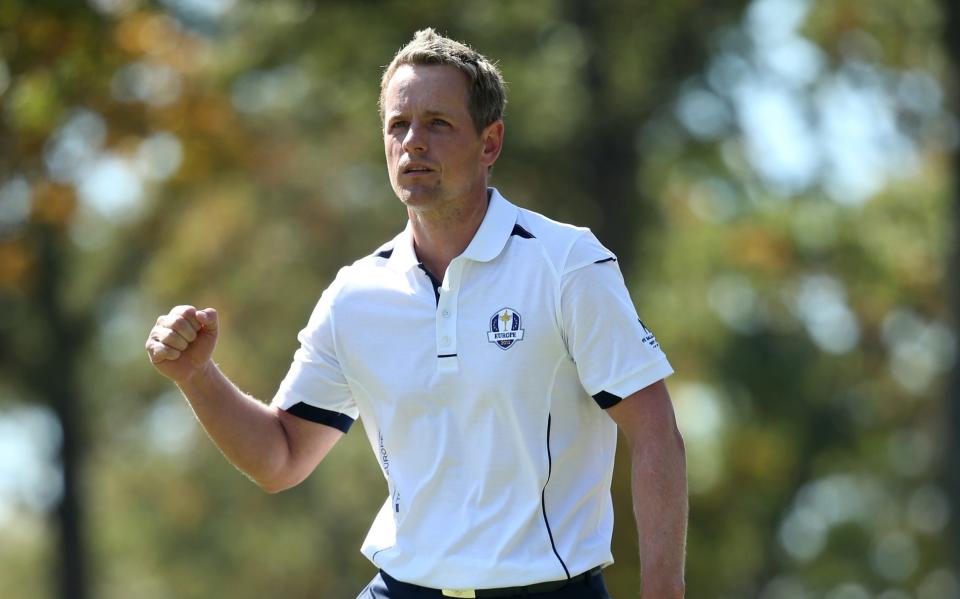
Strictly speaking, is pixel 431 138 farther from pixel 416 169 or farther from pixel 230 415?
pixel 230 415

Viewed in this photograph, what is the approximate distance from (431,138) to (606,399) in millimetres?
898

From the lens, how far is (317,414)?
188 inches

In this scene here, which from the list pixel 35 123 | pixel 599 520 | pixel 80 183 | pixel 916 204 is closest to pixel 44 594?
pixel 80 183

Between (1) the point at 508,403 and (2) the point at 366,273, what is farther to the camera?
(2) the point at 366,273

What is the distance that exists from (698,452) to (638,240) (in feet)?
22.7

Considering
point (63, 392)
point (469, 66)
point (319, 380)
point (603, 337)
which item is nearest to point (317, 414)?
point (319, 380)

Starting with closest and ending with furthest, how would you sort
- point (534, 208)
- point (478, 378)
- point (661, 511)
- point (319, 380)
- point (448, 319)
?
point (661, 511), point (478, 378), point (448, 319), point (319, 380), point (534, 208)

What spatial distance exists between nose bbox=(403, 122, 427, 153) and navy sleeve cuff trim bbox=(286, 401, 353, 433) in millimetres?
895

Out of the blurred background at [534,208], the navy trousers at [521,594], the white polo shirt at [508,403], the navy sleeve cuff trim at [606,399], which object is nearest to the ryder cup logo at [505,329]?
the white polo shirt at [508,403]

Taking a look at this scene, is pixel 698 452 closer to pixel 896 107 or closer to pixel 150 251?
pixel 896 107

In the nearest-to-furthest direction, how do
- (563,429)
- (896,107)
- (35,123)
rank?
(563,429) → (35,123) → (896,107)

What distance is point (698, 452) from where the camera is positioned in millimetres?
24922

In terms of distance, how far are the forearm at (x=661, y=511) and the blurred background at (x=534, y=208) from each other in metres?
11.9

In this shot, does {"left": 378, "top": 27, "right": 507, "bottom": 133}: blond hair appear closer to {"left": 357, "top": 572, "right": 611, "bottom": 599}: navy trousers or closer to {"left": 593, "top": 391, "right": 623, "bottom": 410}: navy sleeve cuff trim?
{"left": 593, "top": 391, "right": 623, "bottom": 410}: navy sleeve cuff trim
